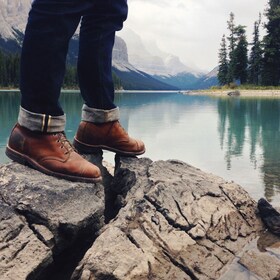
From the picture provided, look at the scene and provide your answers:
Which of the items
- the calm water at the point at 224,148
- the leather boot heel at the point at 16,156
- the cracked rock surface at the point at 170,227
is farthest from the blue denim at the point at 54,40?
the calm water at the point at 224,148

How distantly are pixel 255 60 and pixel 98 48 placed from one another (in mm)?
58344

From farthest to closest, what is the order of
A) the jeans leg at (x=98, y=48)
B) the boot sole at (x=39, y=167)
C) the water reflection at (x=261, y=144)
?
the water reflection at (x=261, y=144) → the jeans leg at (x=98, y=48) → the boot sole at (x=39, y=167)

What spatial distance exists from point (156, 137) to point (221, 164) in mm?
3308

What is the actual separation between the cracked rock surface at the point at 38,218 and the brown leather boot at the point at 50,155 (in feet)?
0.18

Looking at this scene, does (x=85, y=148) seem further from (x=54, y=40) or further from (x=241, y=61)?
(x=241, y=61)

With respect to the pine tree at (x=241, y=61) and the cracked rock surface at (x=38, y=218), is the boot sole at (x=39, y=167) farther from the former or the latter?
the pine tree at (x=241, y=61)

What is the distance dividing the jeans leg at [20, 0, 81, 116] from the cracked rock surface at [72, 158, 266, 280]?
0.88m

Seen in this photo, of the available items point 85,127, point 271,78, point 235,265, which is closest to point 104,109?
point 85,127

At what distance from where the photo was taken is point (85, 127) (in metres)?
2.98

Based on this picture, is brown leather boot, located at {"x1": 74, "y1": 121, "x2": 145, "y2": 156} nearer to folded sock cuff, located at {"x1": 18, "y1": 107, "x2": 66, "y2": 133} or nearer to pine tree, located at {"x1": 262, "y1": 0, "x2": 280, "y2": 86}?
folded sock cuff, located at {"x1": 18, "y1": 107, "x2": 66, "y2": 133}

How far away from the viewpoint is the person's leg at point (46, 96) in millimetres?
2250

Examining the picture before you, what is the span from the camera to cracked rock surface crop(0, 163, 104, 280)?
201 cm

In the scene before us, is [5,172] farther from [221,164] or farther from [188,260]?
[221,164]

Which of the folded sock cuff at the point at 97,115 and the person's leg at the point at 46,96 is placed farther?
the folded sock cuff at the point at 97,115
